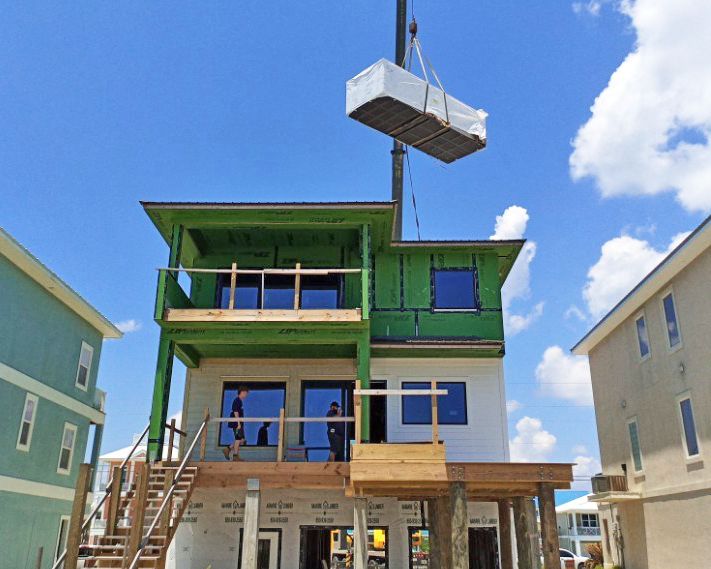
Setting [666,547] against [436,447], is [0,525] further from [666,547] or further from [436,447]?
[666,547]

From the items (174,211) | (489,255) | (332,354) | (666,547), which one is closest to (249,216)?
(174,211)

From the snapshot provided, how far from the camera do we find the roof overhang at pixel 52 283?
55.8 feet

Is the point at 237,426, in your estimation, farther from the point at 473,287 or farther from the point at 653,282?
the point at 653,282

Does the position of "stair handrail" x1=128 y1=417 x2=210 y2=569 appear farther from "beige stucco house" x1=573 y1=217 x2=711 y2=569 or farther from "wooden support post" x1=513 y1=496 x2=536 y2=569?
"beige stucco house" x1=573 y1=217 x2=711 y2=569

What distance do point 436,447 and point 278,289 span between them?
25.9 feet

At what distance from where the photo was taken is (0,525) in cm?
1692

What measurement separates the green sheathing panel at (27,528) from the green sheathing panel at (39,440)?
630 mm

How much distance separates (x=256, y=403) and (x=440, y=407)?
5105 mm

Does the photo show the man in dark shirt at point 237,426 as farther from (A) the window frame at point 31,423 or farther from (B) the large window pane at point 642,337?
(B) the large window pane at point 642,337

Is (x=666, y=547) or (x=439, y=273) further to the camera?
(x=439, y=273)

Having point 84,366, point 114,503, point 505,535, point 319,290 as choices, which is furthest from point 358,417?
point 84,366

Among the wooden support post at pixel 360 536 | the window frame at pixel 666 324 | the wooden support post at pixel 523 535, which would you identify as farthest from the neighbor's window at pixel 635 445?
the wooden support post at pixel 360 536

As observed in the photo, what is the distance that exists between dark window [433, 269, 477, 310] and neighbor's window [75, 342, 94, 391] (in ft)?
39.7

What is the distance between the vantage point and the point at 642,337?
19625mm
